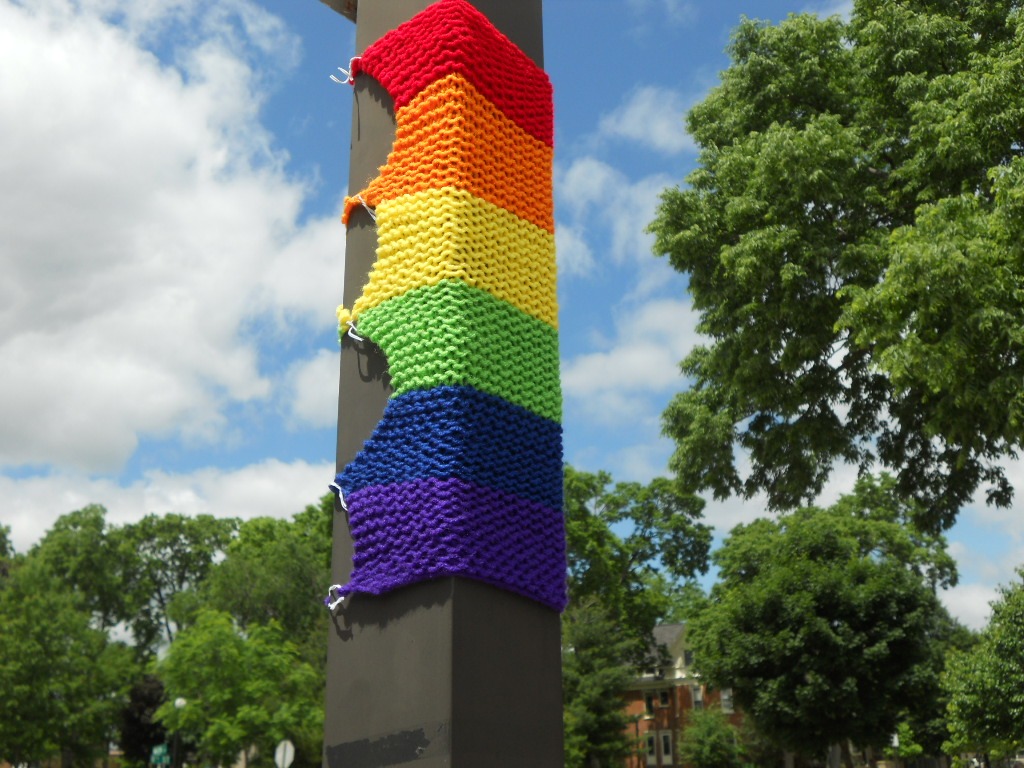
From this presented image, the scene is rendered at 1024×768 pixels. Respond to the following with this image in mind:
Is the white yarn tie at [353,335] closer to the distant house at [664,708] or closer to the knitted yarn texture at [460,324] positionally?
the knitted yarn texture at [460,324]

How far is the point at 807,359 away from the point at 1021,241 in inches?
154

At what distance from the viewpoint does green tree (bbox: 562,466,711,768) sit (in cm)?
2914

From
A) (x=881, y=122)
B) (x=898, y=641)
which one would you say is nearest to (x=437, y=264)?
(x=881, y=122)

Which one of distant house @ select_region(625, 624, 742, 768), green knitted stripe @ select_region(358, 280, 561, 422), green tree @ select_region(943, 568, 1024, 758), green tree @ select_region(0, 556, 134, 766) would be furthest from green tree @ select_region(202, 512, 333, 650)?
green knitted stripe @ select_region(358, 280, 561, 422)

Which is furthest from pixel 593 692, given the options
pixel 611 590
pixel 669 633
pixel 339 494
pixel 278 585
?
pixel 339 494

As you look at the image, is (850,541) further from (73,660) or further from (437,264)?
(437,264)

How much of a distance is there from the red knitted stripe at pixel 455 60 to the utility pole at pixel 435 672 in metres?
0.90

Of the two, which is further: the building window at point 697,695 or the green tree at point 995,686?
the building window at point 697,695

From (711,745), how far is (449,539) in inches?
1580

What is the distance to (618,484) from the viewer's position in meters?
37.2

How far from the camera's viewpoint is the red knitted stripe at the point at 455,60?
3061 millimetres

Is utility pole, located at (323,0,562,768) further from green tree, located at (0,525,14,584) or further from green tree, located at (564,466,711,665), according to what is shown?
green tree, located at (0,525,14,584)

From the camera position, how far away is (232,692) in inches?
913

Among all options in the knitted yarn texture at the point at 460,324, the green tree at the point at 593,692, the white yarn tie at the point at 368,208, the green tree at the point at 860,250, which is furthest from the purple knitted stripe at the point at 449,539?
the green tree at the point at 593,692
